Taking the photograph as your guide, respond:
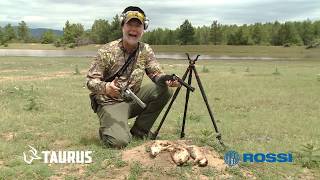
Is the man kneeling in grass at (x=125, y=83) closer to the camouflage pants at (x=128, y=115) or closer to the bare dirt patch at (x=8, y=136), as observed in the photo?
the camouflage pants at (x=128, y=115)

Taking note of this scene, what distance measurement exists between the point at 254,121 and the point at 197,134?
223cm

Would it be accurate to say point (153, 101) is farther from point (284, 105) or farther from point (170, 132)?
point (284, 105)

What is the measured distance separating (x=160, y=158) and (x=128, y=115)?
1703 mm

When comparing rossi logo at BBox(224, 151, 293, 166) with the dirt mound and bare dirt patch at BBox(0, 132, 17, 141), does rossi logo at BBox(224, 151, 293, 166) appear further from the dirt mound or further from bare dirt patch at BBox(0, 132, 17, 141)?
bare dirt patch at BBox(0, 132, 17, 141)

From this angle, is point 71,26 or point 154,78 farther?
point 71,26

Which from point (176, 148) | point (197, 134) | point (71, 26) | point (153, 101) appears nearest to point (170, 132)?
point (197, 134)

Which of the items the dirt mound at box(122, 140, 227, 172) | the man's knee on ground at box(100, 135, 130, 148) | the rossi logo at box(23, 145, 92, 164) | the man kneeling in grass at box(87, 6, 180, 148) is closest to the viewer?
Result: the dirt mound at box(122, 140, 227, 172)

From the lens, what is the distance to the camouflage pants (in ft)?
23.4

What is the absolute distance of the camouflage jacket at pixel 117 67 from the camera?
732cm

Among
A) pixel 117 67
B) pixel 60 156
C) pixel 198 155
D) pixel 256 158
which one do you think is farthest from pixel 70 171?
pixel 256 158

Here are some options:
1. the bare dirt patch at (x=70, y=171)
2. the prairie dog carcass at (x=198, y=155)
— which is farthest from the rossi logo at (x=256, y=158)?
the bare dirt patch at (x=70, y=171)

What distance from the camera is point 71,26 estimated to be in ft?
414

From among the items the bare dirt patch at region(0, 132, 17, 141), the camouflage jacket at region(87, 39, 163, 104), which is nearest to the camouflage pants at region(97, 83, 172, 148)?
the camouflage jacket at region(87, 39, 163, 104)

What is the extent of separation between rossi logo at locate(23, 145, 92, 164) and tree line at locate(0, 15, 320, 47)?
88.1 metres
